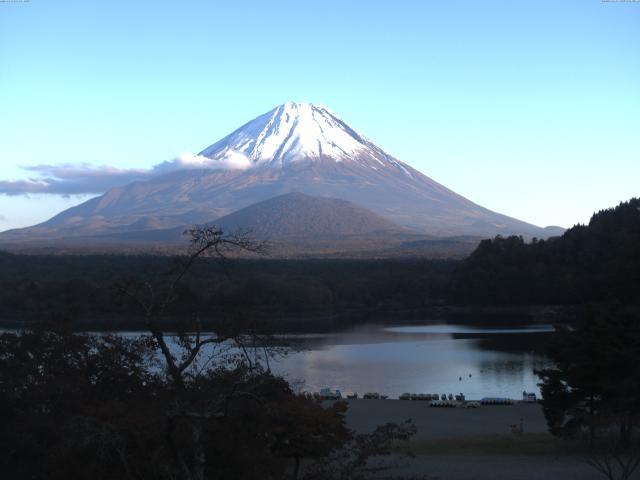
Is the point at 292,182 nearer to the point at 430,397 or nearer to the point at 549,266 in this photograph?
the point at 549,266

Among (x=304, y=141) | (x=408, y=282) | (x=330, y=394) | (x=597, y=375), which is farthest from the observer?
(x=304, y=141)

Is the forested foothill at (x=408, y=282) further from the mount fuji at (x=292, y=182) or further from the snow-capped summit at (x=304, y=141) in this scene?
the snow-capped summit at (x=304, y=141)

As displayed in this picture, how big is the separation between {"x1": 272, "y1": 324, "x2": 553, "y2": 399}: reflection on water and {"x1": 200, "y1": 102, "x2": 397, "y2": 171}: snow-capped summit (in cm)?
10084

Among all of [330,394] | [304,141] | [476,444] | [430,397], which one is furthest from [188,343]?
[304,141]

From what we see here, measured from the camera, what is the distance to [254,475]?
543 cm

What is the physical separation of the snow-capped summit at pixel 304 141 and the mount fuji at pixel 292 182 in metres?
0.15

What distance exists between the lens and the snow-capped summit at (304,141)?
132m

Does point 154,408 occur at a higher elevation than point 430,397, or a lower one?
higher

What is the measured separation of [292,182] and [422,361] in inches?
4127

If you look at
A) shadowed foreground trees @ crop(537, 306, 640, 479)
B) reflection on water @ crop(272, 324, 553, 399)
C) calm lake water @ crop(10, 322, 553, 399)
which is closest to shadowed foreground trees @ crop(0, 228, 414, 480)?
shadowed foreground trees @ crop(537, 306, 640, 479)

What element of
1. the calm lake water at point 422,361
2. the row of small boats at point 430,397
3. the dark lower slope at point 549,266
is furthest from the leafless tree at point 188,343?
the dark lower slope at point 549,266

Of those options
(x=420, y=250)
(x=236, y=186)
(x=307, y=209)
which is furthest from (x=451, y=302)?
(x=236, y=186)

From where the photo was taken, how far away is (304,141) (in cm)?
13362

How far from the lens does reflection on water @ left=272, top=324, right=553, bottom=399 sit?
19.7 meters
